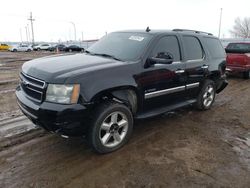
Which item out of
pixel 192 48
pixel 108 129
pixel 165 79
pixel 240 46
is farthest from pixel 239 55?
pixel 108 129

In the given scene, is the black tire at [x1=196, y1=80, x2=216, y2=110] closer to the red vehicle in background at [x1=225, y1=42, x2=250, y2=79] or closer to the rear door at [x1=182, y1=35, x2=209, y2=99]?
the rear door at [x1=182, y1=35, x2=209, y2=99]

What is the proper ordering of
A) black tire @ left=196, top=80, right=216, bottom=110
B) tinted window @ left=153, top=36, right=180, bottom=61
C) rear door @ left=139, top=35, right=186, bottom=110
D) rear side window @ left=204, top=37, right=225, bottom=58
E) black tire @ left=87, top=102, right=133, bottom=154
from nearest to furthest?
1. black tire @ left=87, top=102, right=133, bottom=154
2. rear door @ left=139, top=35, right=186, bottom=110
3. tinted window @ left=153, top=36, right=180, bottom=61
4. black tire @ left=196, top=80, right=216, bottom=110
5. rear side window @ left=204, top=37, right=225, bottom=58

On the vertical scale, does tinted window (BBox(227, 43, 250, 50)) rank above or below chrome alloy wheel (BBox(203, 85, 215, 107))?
above

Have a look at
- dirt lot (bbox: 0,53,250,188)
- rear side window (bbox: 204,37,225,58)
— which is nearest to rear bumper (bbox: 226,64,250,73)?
rear side window (bbox: 204,37,225,58)

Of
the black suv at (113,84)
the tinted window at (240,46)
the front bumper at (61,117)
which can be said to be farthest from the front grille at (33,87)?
the tinted window at (240,46)

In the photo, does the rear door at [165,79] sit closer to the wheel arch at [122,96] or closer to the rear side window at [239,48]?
the wheel arch at [122,96]

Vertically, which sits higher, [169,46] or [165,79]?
[169,46]

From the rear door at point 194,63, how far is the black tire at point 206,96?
232 mm

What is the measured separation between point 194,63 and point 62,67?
292cm

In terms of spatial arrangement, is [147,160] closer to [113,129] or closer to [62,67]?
[113,129]

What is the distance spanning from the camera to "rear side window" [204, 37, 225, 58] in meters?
5.75

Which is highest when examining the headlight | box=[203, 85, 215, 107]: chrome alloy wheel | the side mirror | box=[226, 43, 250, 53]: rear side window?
the side mirror

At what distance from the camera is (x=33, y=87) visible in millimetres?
3438

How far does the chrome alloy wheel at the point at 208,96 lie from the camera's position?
581 centimetres
